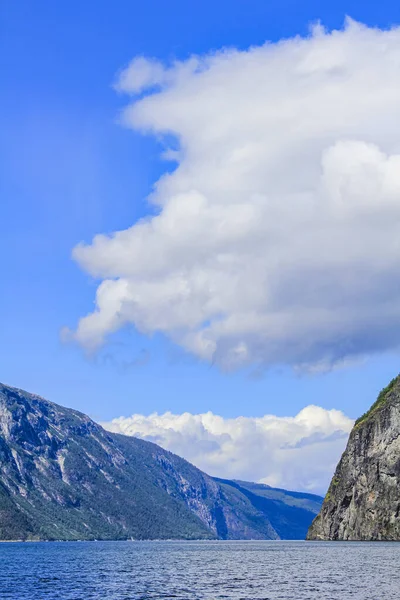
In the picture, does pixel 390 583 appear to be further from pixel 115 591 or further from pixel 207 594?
pixel 115 591

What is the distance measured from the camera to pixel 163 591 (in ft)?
289

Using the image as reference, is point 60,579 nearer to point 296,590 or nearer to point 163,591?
point 163,591

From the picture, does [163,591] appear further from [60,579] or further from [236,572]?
[236,572]

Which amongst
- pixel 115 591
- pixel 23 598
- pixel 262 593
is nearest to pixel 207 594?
pixel 262 593

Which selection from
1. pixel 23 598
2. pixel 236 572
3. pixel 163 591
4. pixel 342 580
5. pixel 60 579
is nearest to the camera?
pixel 23 598

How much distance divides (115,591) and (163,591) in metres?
5.64

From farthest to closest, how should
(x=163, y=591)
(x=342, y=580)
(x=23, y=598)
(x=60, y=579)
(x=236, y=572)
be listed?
(x=236, y=572) → (x=60, y=579) → (x=342, y=580) → (x=163, y=591) → (x=23, y=598)

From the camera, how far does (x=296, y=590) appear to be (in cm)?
8750

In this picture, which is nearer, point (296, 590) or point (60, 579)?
point (296, 590)

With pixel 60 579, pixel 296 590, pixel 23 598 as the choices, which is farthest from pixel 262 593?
pixel 60 579

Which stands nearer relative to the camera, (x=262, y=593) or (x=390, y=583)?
(x=262, y=593)

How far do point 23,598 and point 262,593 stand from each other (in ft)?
85.1

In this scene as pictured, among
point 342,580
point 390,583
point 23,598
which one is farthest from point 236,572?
point 23,598

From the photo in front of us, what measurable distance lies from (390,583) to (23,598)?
43.2 meters
